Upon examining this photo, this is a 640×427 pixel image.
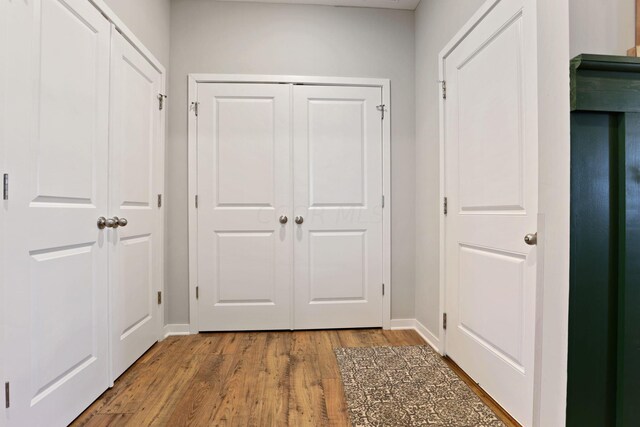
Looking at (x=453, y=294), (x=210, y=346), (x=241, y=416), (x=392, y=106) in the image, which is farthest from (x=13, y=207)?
(x=392, y=106)

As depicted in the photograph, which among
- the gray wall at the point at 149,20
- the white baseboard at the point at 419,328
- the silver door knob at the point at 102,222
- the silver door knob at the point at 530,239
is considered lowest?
the white baseboard at the point at 419,328

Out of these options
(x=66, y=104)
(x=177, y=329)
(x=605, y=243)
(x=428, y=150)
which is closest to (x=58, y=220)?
(x=66, y=104)

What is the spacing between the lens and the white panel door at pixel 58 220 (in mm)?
1158

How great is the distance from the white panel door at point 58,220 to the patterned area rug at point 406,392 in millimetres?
1263

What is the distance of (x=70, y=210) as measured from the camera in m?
1.41

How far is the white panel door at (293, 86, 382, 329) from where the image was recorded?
2.51 metres

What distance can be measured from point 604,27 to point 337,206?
1837mm

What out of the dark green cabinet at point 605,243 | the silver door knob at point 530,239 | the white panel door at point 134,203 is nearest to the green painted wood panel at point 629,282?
the dark green cabinet at point 605,243

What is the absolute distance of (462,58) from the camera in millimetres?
1843

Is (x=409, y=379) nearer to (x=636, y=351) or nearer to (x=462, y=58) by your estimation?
(x=636, y=351)

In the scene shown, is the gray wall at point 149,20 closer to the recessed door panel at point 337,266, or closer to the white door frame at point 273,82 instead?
the white door frame at point 273,82

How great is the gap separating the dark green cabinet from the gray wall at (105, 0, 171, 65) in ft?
7.03

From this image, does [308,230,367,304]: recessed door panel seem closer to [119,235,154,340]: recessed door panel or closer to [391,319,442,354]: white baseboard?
[391,319,442,354]: white baseboard

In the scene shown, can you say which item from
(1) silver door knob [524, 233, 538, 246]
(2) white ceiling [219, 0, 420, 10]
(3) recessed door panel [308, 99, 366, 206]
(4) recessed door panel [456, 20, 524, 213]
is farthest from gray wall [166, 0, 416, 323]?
(1) silver door knob [524, 233, 538, 246]
